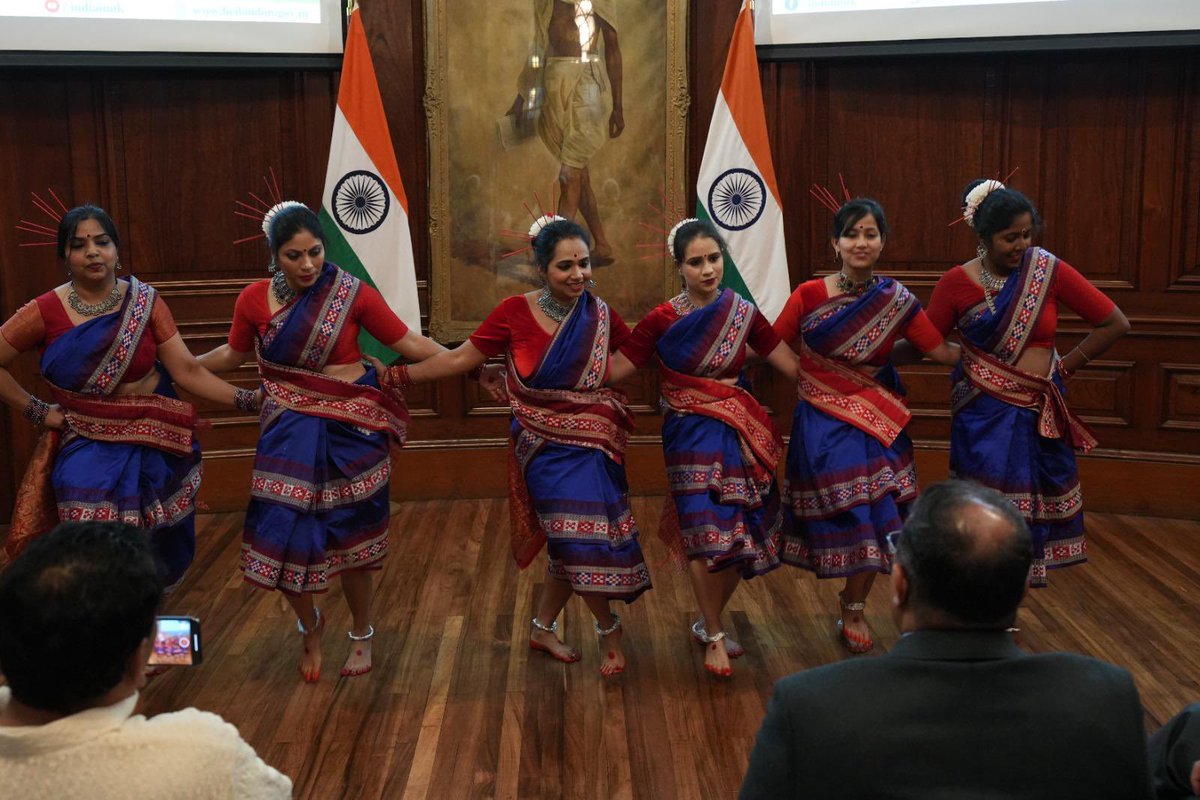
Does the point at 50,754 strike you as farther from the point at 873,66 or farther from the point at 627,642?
the point at 873,66

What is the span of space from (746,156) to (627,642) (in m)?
2.02

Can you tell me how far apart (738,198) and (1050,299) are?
4.95 ft

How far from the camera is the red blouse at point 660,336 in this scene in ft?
12.3

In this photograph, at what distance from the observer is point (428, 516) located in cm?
554

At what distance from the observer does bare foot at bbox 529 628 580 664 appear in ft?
12.7

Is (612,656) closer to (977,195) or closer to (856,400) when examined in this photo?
(856,400)

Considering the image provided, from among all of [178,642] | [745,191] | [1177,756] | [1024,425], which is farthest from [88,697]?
[745,191]

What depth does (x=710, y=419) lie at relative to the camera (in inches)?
146

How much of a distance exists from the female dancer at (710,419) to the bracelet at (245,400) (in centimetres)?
103

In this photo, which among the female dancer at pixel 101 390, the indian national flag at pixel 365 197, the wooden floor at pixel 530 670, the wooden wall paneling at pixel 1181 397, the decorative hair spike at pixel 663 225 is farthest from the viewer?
the decorative hair spike at pixel 663 225

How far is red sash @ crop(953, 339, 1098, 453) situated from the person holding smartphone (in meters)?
2.87

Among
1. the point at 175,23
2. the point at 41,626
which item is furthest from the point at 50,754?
the point at 175,23

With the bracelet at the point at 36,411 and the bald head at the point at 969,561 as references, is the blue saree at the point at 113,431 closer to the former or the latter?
the bracelet at the point at 36,411

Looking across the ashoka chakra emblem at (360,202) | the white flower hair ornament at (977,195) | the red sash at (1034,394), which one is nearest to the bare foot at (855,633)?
the red sash at (1034,394)
